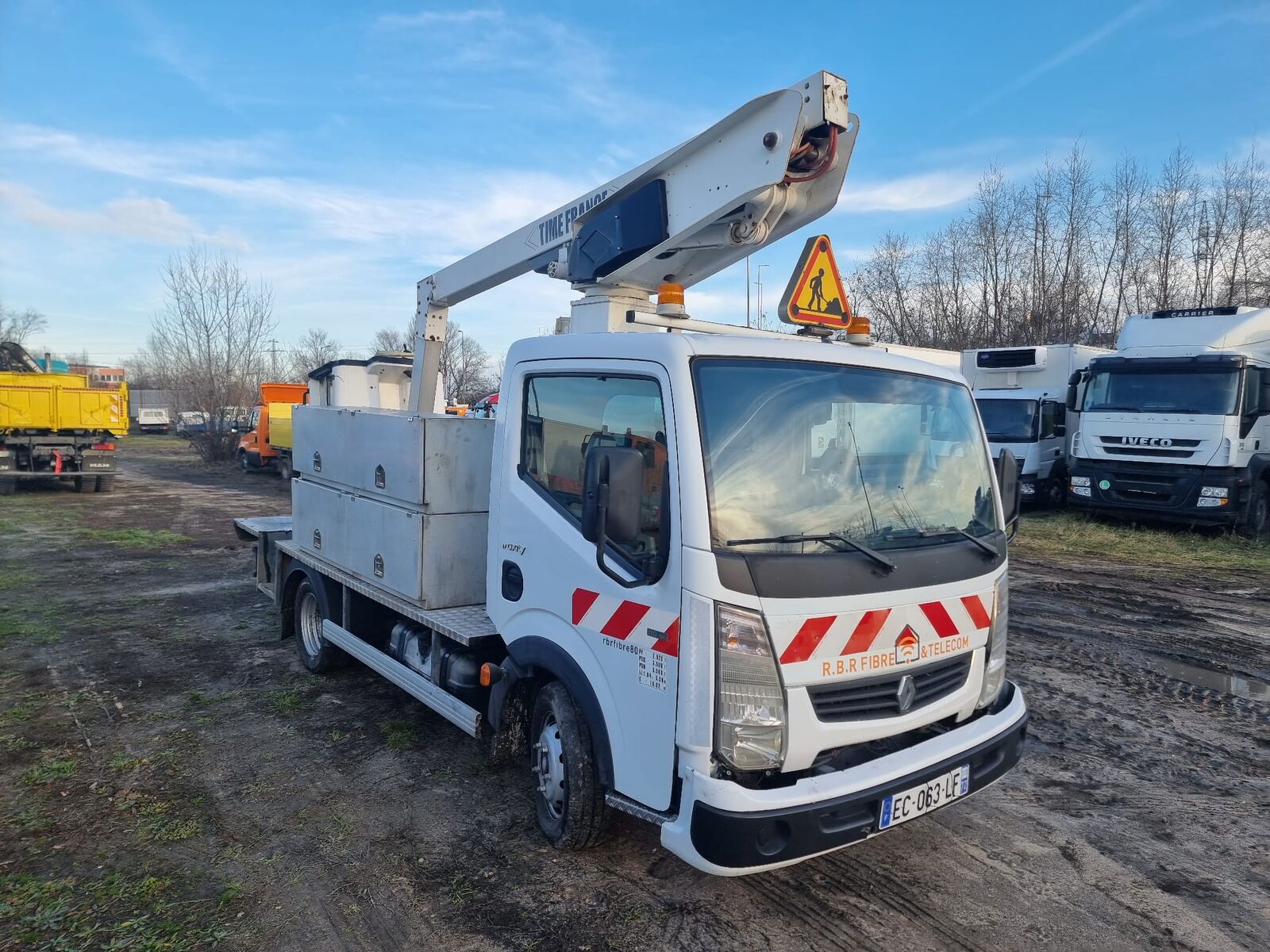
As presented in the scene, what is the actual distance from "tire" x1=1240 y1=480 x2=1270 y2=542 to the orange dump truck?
67.2 ft

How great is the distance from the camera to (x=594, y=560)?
3312mm

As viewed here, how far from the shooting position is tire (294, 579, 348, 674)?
6.06 meters

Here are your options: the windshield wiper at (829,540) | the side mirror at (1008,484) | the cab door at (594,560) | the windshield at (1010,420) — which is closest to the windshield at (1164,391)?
the windshield at (1010,420)

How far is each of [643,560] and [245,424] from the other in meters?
28.0

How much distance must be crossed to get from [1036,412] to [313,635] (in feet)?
45.2

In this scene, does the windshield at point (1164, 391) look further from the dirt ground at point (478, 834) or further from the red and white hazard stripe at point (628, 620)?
the red and white hazard stripe at point (628, 620)

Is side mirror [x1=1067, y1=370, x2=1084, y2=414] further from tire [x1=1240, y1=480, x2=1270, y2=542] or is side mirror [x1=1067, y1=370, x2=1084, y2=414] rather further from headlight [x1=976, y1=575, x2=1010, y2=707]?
headlight [x1=976, y1=575, x2=1010, y2=707]

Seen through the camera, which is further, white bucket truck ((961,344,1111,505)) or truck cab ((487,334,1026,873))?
white bucket truck ((961,344,1111,505))

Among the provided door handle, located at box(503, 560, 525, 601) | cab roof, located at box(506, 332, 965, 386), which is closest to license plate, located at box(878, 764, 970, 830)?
cab roof, located at box(506, 332, 965, 386)

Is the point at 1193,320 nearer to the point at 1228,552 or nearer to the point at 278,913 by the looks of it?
the point at 1228,552

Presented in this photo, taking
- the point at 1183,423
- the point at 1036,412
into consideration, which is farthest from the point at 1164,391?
the point at 1036,412

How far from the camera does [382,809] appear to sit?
408 cm

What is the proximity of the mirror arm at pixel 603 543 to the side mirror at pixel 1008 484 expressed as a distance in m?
1.98

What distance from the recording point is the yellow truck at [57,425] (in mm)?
17250
